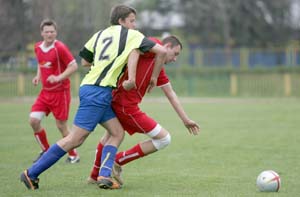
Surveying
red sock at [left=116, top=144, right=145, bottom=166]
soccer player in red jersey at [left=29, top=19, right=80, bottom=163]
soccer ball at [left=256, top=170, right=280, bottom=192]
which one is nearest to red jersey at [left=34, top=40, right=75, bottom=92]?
soccer player in red jersey at [left=29, top=19, right=80, bottom=163]

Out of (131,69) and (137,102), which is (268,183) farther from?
(131,69)

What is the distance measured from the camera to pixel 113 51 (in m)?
7.38

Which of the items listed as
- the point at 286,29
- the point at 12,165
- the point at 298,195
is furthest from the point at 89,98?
the point at 286,29

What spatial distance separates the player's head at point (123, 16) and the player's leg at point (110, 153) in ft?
3.52

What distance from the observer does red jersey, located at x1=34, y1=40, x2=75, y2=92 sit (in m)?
10.8

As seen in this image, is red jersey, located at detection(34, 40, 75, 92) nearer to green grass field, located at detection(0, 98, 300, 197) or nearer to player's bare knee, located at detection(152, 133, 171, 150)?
green grass field, located at detection(0, 98, 300, 197)

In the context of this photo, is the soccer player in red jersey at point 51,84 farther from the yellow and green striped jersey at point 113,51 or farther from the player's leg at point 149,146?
the yellow and green striped jersey at point 113,51

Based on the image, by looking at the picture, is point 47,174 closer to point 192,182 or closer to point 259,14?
point 192,182

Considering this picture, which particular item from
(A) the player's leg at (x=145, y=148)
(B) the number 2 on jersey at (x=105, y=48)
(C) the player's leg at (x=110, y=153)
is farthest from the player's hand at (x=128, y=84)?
(A) the player's leg at (x=145, y=148)

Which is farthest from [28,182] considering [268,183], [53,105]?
[53,105]

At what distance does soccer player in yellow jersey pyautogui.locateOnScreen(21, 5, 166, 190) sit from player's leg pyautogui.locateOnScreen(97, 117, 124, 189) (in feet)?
0.04

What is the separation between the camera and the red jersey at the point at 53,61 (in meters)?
10.8

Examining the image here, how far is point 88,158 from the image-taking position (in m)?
11.1

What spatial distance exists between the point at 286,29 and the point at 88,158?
1657 inches
